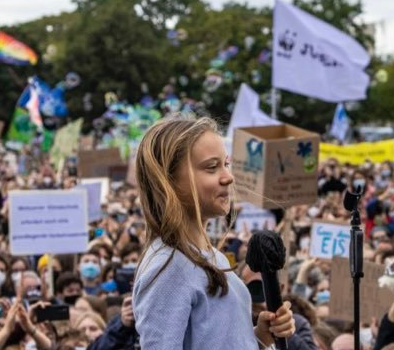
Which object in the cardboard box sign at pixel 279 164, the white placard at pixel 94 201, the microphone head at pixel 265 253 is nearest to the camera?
the microphone head at pixel 265 253

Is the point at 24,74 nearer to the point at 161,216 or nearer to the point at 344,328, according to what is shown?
the point at 344,328

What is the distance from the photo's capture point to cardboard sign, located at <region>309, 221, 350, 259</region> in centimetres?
962

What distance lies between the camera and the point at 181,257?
101 inches

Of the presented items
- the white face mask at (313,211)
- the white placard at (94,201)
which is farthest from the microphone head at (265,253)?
the white face mask at (313,211)

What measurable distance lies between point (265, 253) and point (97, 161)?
57.1ft

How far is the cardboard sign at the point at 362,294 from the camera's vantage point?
6.73 m

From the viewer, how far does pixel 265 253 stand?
8.07 ft

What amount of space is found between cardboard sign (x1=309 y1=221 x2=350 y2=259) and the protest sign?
6.17 feet

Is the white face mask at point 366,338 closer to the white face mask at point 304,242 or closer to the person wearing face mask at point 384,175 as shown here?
the white face mask at point 304,242

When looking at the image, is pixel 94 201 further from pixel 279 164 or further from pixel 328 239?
pixel 279 164

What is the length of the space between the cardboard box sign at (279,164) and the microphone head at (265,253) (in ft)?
19.0

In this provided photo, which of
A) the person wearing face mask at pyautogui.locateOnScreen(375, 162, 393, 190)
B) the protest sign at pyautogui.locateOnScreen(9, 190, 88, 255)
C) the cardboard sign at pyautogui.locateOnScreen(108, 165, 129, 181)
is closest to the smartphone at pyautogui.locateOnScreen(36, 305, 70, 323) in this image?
the protest sign at pyautogui.locateOnScreen(9, 190, 88, 255)

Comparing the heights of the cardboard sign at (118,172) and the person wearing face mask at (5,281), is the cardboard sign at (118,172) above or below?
above

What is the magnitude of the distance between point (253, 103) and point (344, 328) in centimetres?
1298
